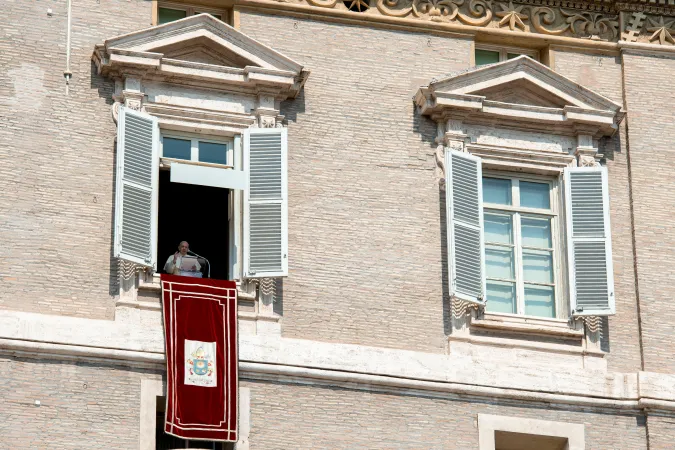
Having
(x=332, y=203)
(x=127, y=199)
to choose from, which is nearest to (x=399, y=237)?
(x=332, y=203)

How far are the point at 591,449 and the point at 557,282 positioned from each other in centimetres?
245

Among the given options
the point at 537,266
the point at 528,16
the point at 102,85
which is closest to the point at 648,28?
the point at 528,16

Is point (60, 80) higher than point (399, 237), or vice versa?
point (60, 80)

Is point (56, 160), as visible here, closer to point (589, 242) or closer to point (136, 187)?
point (136, 187)

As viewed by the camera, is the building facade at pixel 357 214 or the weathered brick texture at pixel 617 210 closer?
the building facade at pixel 357 214

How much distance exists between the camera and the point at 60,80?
30.5 metres

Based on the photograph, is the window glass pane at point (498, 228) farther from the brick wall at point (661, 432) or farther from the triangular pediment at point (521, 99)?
the brick wall at point (661, 432)

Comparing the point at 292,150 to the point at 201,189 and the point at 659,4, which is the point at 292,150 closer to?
the point at 201,189

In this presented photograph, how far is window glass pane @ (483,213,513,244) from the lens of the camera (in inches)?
1243

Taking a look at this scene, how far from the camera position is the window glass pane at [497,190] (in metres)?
31.8

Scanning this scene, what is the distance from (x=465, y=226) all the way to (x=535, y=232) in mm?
1237

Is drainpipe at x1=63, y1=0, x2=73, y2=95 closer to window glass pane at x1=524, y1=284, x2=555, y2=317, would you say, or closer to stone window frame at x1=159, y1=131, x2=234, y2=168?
stone window frame at x1=159, y1=131, x2=234, y2=168

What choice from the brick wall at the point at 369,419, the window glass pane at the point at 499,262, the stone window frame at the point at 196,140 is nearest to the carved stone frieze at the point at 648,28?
the window glass pane at the point at 499,262

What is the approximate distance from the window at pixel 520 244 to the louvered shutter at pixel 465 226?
0.38 metres
